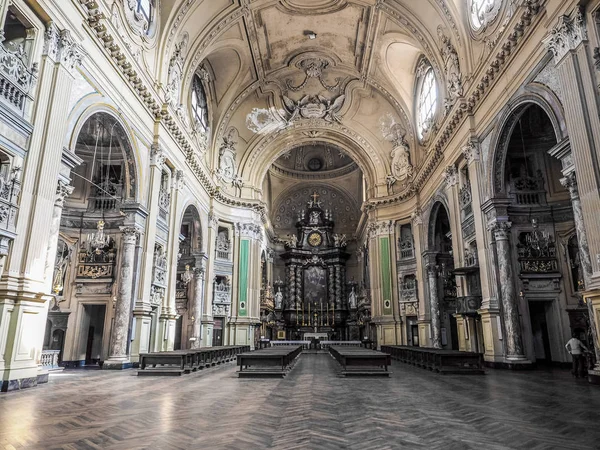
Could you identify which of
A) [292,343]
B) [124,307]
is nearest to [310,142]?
[292,343]

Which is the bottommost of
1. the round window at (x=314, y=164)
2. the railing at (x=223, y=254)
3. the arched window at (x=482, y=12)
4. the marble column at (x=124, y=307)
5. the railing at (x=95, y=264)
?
the marble column at (x=124, y=307)

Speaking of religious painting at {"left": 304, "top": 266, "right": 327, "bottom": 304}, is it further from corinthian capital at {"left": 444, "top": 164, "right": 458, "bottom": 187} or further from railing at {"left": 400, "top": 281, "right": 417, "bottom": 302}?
corinthian capital at {"left": 444, "top": 164, "right": 458, "bottom": 187}

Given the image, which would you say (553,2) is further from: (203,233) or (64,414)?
(203,233)

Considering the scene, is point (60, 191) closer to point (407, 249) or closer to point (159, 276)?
point (159, 276)

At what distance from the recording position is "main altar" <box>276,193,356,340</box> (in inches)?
1221

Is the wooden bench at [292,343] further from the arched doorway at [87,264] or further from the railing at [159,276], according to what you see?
the arched doorway at [87,264]

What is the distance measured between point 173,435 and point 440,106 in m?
16.8

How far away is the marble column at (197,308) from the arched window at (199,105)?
7.15 metres

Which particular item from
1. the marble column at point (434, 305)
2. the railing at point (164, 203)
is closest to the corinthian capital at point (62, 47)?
the railing at point (164, 203)

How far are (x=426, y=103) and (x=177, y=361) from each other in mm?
16053

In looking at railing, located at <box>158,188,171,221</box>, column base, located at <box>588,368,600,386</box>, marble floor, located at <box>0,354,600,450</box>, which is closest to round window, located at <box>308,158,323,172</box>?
railing, located at <box>158,188,171,221</box>

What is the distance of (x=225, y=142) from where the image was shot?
922 inches

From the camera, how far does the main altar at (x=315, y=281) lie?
102ft

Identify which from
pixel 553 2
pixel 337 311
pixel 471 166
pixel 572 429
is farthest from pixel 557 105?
pixel 337 311
